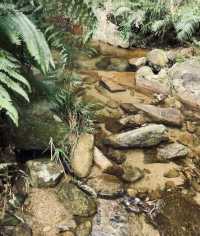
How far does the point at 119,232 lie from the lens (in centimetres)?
331

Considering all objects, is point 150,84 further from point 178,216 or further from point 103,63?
point 178,216

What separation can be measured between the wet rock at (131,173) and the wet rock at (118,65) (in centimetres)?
274

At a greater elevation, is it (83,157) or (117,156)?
(83,157)

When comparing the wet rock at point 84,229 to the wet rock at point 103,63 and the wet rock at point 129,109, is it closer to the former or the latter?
the wet rock at point 129,109

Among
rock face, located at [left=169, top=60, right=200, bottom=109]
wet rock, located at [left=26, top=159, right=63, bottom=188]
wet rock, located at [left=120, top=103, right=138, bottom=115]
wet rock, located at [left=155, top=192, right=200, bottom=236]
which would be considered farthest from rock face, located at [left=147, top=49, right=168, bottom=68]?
wet rock, located at [left=26, top=159, right=63, bottom=188]

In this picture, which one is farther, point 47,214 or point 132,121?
point 132,121

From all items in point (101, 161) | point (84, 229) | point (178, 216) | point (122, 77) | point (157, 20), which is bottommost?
point (178, 216)

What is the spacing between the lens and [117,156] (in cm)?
420

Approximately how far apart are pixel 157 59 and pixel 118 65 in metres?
0.63

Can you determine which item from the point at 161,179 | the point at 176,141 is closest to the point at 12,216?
the point at 161,179

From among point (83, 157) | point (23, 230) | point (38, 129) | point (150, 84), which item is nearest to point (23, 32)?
point (38, 129)

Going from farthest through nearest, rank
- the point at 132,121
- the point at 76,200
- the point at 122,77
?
the point at 122,77, the point at 132,121, the point at 76,200

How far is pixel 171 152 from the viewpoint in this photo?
4340mm

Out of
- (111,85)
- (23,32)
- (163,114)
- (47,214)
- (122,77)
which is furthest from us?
(122,77)
